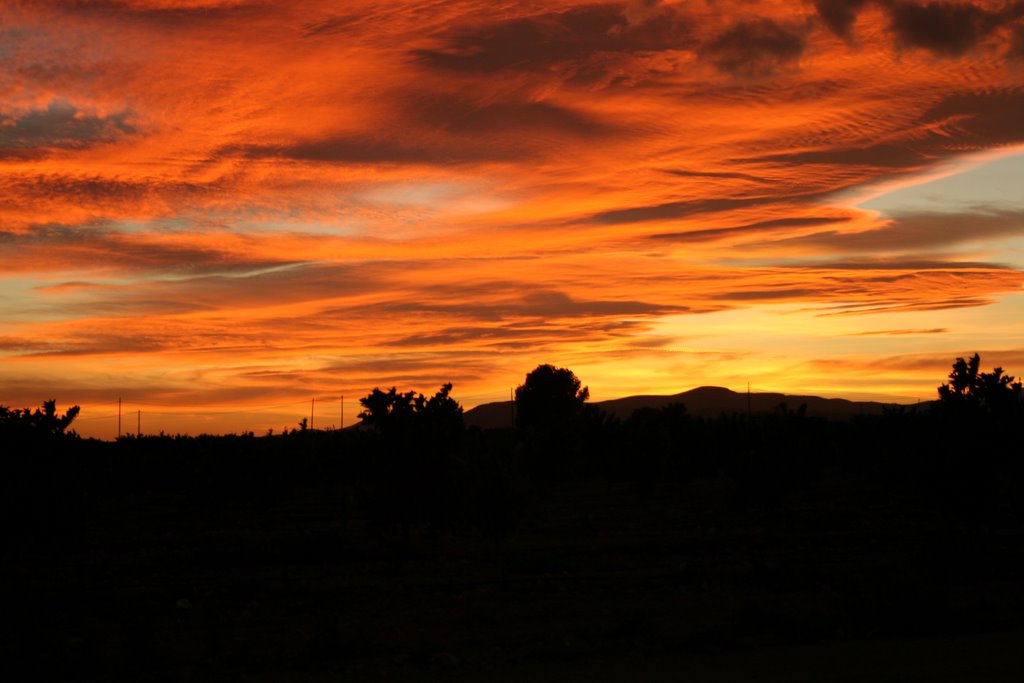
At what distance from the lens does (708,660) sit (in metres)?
12.7

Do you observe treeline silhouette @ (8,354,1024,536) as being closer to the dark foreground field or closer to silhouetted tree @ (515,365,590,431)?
the dark foreground field

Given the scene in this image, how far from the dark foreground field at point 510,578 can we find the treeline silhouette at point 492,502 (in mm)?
85

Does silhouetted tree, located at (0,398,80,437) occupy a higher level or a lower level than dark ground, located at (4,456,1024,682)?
higher

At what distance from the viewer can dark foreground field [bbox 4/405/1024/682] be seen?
13039 millimetres

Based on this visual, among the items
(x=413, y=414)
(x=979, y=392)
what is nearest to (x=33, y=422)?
(x=413, y=414)

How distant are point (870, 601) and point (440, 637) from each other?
628 cm

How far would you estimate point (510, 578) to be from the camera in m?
22.0

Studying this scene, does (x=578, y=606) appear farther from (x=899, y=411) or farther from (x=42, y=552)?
(x=899, y=411)

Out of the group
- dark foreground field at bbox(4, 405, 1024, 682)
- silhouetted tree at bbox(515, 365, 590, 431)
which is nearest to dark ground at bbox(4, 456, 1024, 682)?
dark foreground field at bbox(4, 405, 1024, 682)

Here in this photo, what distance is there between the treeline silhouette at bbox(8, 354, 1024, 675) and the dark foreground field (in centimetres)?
8

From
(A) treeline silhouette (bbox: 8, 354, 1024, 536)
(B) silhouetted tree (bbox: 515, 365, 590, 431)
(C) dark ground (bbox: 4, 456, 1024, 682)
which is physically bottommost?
(C) dark ground (bbox: 4, 456, 1024, 682)

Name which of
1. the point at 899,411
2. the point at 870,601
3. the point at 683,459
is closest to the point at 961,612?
the point at 870,601

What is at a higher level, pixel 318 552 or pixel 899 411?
pixel 899 411

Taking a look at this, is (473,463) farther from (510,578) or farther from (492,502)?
(510,578)
